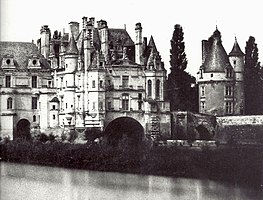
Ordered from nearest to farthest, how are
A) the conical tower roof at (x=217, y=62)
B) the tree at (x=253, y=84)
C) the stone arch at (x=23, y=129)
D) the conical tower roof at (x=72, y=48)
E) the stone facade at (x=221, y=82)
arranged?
the stone arch at (x=23, y=129)
the tree at (x=253, y=84)
the conical tower roof at (x=72, y=48)
the stone facade at (x=221, y=82)
the conical tower roof at (x=217, y=62)

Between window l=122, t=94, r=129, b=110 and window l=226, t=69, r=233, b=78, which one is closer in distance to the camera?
window l=122, t=94, r=129, b=110

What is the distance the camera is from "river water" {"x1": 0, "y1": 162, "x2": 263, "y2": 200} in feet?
29.3

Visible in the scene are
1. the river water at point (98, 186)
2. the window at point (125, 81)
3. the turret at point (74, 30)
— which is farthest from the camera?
the window at point (125, 81)

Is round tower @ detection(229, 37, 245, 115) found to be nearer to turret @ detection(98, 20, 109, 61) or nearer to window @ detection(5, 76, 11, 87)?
turret @ detection(98, 20, 109, 61)

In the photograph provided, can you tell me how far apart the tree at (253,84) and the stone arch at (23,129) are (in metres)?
A: 5.65

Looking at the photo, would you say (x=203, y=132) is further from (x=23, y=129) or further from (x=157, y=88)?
(x=23, y=129)

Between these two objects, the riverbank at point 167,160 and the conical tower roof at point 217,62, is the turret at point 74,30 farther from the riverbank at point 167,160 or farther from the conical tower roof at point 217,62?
the conical tower roof at point 217,62

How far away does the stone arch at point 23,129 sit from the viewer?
9102 mm

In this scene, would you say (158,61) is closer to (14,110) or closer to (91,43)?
(91,43)

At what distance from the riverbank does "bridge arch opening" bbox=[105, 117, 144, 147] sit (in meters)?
0.35

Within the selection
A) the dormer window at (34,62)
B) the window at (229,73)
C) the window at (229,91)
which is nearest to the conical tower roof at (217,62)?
the window at (229,73)

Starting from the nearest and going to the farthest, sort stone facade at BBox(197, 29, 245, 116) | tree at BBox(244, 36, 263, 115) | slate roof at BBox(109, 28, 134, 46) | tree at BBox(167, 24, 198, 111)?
1. tree at BBox(167, 24, 198, 111)
2. tree at BBox(244, 36, 263, 115)
3. slate roof at BBox(109, 28, 134, 46)
4. stone facade at BBox(197, 29, 245, 116)

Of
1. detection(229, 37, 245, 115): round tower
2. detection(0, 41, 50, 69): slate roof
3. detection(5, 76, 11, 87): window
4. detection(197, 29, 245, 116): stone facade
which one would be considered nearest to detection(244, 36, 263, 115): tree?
detection(229, 37, 245, 115): round tower

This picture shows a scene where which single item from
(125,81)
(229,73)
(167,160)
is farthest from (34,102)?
(229,73)
